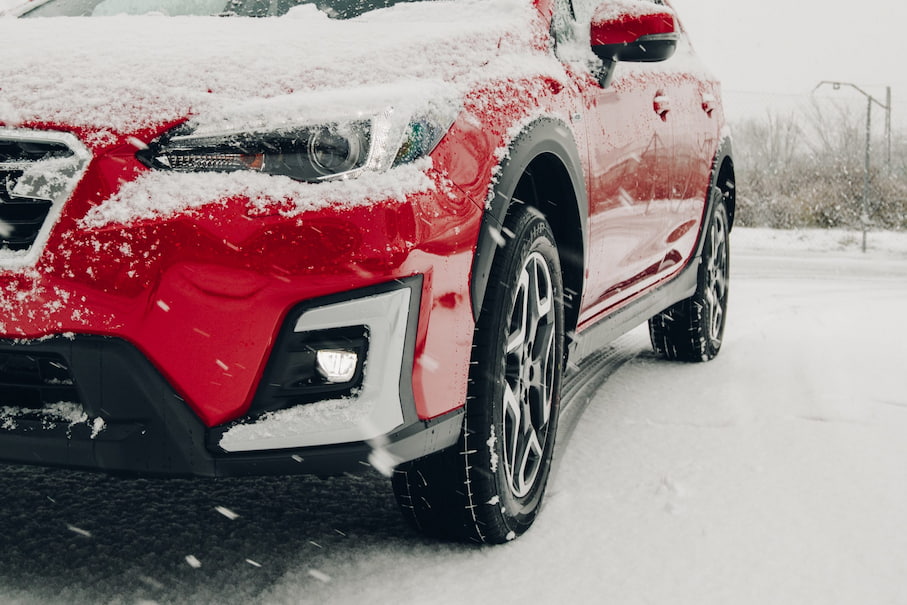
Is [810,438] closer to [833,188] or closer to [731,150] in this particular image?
[731,150]

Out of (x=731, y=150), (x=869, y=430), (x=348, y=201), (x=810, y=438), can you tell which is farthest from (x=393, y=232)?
(x=731, y=150)

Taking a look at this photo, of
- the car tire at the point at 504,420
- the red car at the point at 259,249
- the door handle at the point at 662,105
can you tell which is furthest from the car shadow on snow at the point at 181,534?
the door handle at the point at 662,105

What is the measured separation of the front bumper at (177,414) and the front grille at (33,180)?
0.22 meters

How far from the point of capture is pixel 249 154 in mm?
2072

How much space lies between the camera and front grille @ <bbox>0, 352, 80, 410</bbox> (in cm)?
207

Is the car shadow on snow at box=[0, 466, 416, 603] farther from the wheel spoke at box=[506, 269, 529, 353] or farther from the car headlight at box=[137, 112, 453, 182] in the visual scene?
the car headlight at box=[137, 112, 453, 182]

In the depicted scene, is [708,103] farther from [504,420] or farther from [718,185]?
[504,420]

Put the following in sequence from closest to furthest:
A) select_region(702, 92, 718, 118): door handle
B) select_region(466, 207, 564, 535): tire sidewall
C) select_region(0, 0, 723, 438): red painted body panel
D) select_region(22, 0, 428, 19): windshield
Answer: select_region(0, 0, 723, 438): red painted body panel, select_region(466, 207, 564, 535): tire sidewall, select_region(22, 0, 428, 19): windshield, select_region(702, 92, 718, 118): door handle

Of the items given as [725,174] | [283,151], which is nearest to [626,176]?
[283,151]

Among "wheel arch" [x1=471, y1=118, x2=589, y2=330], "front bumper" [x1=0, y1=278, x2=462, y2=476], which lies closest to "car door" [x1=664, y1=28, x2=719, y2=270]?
"wheel arch" [x1=471, y1=118, x2=589, y2=330]

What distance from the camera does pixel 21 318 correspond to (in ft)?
6.64

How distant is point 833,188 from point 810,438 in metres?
27.1

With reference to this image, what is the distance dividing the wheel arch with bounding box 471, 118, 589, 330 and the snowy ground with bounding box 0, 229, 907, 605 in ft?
2.14

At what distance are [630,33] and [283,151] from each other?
150 centimetres
